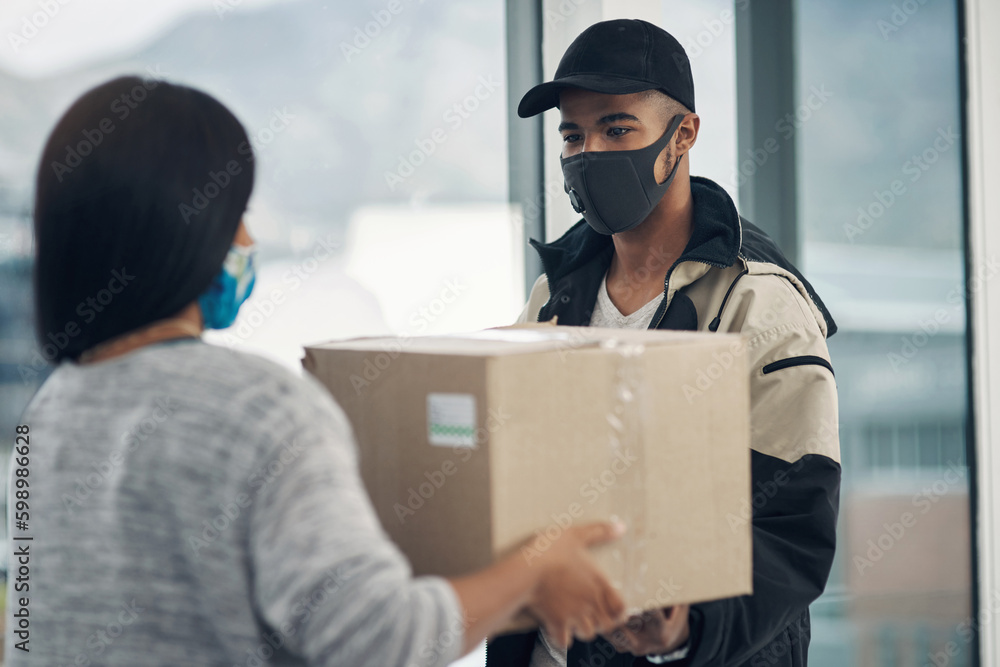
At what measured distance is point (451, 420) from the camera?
891 mm

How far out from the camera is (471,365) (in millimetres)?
867

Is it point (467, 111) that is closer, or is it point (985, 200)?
point (467, 111)

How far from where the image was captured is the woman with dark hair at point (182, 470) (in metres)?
0.70

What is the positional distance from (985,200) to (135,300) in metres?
2.51

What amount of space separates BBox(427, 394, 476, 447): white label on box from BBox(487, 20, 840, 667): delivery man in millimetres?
270

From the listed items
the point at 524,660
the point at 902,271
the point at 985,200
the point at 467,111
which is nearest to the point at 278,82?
the point at 467,111

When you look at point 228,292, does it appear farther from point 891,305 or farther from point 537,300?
point 891,305

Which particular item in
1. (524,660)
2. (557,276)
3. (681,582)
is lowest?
(524,660)

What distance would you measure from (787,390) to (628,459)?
424 millimetres

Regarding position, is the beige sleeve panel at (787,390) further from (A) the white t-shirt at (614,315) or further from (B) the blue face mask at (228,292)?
(B) the blue face mask at (228,292)

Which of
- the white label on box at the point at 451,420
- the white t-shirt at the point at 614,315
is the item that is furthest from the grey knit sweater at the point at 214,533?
the white t-shirt at the point at 614,315

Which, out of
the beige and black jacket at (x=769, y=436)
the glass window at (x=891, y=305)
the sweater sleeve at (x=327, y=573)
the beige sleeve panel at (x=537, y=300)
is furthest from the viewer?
the glass window at (x=891, y=305)

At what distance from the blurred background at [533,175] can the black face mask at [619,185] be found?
22.9 inches

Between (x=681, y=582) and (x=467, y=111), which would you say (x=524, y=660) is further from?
(x=467, y=111)
